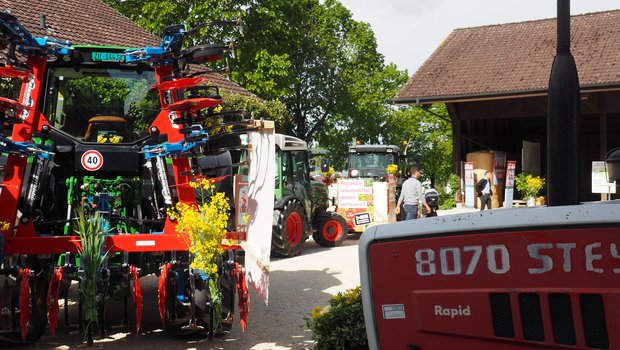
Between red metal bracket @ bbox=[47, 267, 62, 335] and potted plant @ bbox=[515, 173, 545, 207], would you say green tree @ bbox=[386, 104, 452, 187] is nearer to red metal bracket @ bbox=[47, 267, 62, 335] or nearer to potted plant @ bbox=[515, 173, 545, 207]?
potted plant @ bbox=[515, 173, 545, 207]

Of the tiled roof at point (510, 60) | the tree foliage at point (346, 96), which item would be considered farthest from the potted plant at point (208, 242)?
the tree foliage at point (346, 96)

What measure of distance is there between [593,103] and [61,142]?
21.3m

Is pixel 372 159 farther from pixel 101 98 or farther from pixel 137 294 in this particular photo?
pixel 137 294

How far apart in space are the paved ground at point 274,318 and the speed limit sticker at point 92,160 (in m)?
1.40

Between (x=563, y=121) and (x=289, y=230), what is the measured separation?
961 centimetres

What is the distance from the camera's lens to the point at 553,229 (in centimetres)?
280

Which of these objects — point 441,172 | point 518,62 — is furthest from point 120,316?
point 441,172

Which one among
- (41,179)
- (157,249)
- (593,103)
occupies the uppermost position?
(593,103)

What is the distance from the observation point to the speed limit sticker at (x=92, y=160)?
744 cm

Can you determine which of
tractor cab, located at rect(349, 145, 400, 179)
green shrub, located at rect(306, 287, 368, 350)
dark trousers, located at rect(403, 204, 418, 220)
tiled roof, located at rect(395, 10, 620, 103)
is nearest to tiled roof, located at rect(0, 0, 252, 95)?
tractor cab, located at rect(349, 145, 400, 179)

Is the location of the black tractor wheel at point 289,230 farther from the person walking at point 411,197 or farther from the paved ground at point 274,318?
the person walking at point 411,197

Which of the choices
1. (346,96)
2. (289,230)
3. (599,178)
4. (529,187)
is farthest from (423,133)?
(289,230)

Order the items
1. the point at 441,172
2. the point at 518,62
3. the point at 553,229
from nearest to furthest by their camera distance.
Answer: the point at 553,229 < the point at 518,62 < the point at 441,172

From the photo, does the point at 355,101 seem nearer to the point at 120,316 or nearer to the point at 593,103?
the point at 593,103
